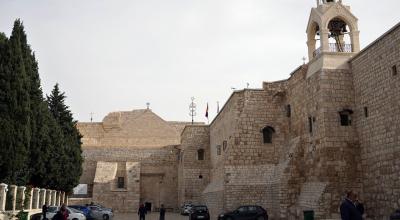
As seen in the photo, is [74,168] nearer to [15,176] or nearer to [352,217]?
[15,176]

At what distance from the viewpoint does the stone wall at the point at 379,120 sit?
1453 cm

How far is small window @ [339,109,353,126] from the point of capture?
17500 mm

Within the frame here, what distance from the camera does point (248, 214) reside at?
1947cm

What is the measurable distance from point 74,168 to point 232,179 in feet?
39.4

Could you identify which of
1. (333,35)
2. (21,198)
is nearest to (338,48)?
(333,35)

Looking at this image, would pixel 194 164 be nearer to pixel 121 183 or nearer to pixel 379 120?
pixel 121 183

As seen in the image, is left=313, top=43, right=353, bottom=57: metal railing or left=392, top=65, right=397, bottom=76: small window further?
left=313, top=43, right=353, bottom=57: metal railing

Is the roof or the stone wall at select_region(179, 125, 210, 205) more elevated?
the roof

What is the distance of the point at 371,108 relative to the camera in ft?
53.1

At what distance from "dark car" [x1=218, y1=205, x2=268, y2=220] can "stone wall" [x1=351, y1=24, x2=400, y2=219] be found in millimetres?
4990

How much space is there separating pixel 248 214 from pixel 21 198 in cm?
1053

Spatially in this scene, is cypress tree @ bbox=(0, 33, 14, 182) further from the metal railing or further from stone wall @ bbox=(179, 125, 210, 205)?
stone wall @ bbox=(179, 125, 210, 205)

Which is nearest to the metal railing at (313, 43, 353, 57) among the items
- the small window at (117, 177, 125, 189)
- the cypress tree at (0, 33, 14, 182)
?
the cypress tree at (0, 33, 14, 182)

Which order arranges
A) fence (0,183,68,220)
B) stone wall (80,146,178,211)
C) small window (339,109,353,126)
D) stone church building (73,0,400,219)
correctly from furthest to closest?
stone wall (80,146,178,211) → small window (339,109,353,126) → fence (0,183,68,220) → stone church building (73,0,400,219)
